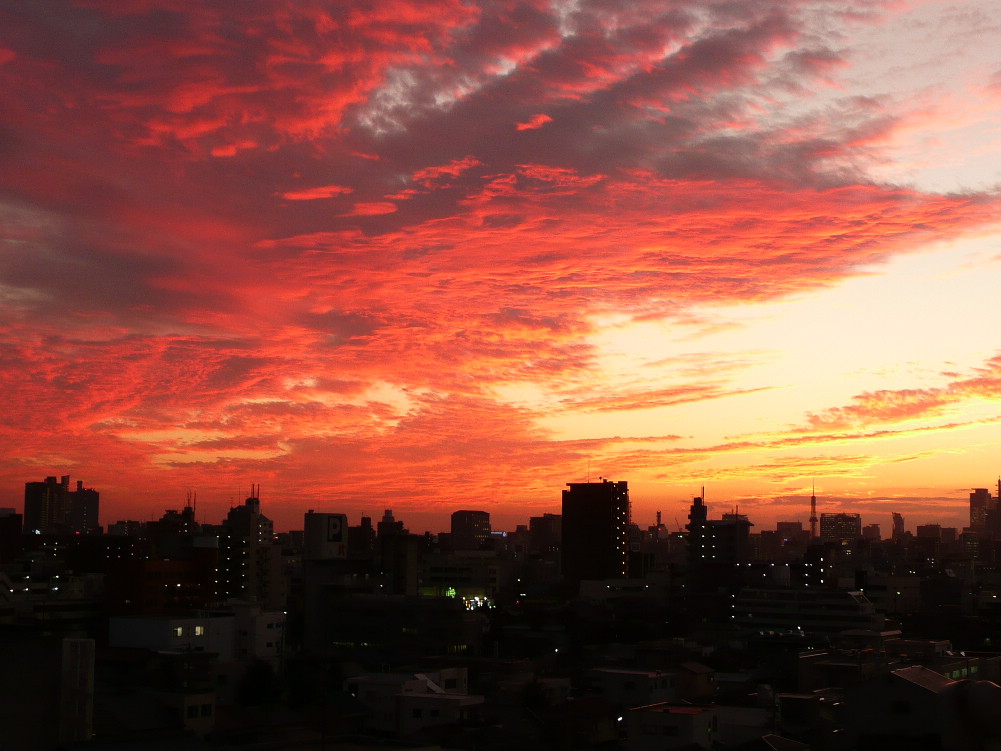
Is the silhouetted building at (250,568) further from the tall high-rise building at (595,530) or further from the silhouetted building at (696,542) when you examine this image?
the tall high-rise building at (595,530)

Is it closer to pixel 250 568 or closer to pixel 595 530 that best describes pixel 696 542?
pixel 595 530

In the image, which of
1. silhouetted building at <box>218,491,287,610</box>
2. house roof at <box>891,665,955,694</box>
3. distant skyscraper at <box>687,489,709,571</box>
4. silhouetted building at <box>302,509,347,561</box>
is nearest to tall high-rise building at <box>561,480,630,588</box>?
distant skyscraper at <box>687,489,709,571</box>

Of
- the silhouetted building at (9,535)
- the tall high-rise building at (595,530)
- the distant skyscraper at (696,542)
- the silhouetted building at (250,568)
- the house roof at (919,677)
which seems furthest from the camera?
the tall high-rise building at (595,530)

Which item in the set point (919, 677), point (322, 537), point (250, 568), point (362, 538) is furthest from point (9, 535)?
point (919, 677)

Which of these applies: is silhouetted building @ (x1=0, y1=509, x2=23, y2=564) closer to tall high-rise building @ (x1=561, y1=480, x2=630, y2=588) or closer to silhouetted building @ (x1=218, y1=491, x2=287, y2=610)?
silhouetted building @ (x1=218, y1=491, x2=287, y2=610)

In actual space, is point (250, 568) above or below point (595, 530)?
below

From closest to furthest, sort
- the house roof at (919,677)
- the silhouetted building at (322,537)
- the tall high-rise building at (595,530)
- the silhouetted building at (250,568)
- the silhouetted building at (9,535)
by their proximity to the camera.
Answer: the house roof at (919,677), the silhouetted building at (322,537), the silhouetted building at (250,568), the silhouetted building at (9,535), the tall high-rise building at (595,530)

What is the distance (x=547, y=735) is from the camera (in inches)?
672

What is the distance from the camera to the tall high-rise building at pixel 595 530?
6950cm

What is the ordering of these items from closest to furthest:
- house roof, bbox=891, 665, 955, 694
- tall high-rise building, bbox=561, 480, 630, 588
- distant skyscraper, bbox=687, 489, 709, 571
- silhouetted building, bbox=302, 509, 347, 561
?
house roof, bbox=891, 665, 955, 694
silhouetted building, bbox=302, 509, 347, 561
distant skyscraper, bbox=687, 489, 709, 571
tall high-rise building, bbox=561, 480, 630, 588

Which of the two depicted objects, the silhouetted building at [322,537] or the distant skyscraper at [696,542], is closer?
the silhouetted building at [322,537]

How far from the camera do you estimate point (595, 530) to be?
232ft

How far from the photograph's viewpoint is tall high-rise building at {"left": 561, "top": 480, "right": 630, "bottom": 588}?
69500mm

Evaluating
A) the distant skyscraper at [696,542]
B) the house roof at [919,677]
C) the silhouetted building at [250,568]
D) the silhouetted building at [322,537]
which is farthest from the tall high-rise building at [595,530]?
the house roof at [919,677]
